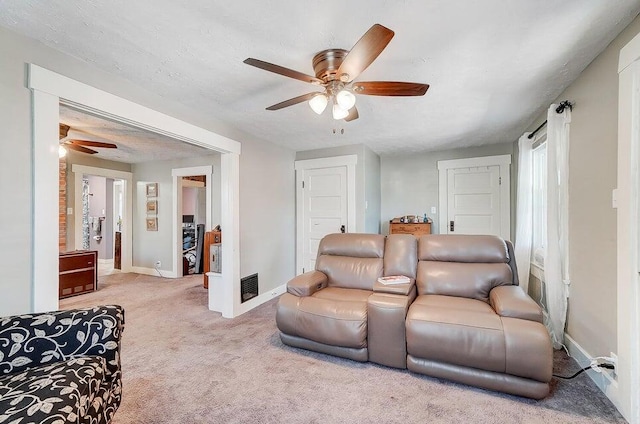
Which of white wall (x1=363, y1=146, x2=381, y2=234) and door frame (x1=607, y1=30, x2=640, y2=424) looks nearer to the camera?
door frame (x1=607, y1=30, x2=640, y2=424)

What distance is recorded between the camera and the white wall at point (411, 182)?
15.4 feet

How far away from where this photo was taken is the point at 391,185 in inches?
198

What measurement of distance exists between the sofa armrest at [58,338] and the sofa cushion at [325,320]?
1.20 meters

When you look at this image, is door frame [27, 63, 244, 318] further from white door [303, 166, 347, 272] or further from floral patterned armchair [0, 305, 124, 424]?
white door [303, 166, 347, 272]

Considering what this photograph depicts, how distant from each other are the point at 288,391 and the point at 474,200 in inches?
156

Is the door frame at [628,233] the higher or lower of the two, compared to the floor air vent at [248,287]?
higher

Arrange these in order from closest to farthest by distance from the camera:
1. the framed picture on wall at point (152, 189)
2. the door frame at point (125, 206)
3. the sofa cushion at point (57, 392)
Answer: the sofa cushion at point (57, 392), the door frame at point (125, 206), the framed picture on wall at point (152, 189)

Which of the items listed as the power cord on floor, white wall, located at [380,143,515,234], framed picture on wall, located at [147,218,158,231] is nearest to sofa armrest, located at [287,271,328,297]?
the power cord on floor

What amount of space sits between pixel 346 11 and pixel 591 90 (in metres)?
1.90

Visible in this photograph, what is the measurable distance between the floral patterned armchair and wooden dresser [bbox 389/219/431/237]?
3.86 metres

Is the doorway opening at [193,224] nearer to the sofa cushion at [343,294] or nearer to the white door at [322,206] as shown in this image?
the white door at [322,206]

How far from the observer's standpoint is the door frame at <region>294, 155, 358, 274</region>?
4180 millimetres

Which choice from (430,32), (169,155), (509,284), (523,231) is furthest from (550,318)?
(169,155)

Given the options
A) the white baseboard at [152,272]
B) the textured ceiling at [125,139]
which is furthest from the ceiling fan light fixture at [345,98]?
the white baseboard at [152,272]
